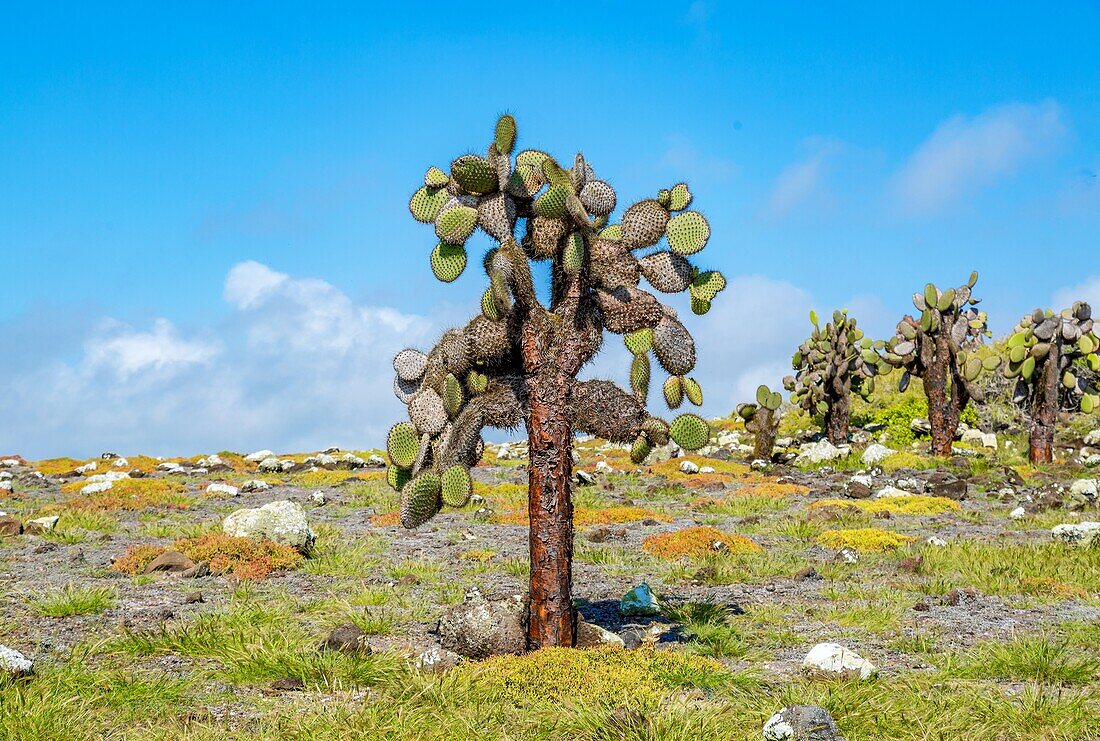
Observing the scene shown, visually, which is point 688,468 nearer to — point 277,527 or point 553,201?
point 277,527

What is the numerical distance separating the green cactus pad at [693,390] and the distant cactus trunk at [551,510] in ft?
4.95

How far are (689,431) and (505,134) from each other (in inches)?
129

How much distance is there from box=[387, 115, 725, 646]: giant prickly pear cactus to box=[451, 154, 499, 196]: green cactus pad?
0.5 inches

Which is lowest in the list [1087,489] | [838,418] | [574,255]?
[1087,489]

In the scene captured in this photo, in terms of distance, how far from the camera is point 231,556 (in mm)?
12445

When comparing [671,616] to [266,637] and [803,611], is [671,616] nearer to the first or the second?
[803,611]

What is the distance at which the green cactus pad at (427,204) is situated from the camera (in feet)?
29.4

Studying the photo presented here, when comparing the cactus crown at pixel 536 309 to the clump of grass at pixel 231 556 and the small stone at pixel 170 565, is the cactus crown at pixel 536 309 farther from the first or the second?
the small stone at pixel 170 565

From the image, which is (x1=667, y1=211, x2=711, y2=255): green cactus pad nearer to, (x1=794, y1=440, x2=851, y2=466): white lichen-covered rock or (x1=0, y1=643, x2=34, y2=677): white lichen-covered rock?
(x1=0, y1=643, x2=34, y2=677): white lichen-covered rock

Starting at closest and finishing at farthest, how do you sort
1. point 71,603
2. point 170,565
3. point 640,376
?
point 640,376, point 71,603, point 170,565

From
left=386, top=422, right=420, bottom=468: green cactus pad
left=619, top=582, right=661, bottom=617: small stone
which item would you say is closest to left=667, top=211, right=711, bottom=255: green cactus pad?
left=386, top=422, right=420, bottom=468: green cactus pad

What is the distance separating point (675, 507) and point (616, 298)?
12723 millimetres

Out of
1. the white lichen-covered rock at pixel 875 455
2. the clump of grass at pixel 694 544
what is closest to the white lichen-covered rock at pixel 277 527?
the clump of grass at pixel 694 544

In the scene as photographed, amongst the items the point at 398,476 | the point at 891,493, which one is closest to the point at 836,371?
the point at 891,493
